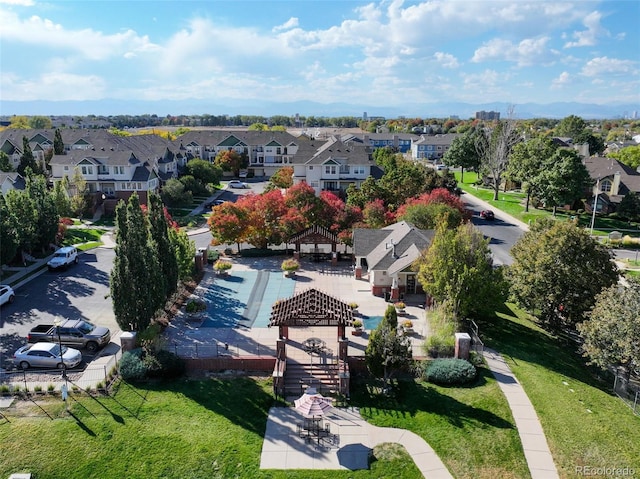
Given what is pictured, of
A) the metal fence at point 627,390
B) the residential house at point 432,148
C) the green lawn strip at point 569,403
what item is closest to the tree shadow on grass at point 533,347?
the green lawn strip at point 569,403

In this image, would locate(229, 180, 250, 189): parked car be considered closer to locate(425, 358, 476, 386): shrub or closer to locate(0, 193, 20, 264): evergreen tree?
locate(0, 193, 20, 264): evergreen tree

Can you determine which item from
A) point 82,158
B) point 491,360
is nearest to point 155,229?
point 491,360

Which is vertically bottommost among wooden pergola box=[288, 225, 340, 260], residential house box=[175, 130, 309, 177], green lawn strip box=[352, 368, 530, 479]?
green lawn strip box=[352, 368, 530, 479]

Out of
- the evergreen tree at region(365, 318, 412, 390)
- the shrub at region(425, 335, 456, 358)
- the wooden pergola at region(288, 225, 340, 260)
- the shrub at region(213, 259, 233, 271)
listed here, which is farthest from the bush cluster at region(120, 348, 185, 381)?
the wooden pergola at region(288, 225, 340, 260)

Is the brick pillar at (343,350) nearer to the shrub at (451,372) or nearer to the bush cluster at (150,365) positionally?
the shrub at (451,372)

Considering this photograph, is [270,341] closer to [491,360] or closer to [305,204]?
[491,360]

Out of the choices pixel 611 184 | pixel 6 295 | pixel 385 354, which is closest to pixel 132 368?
pixel 385 354
